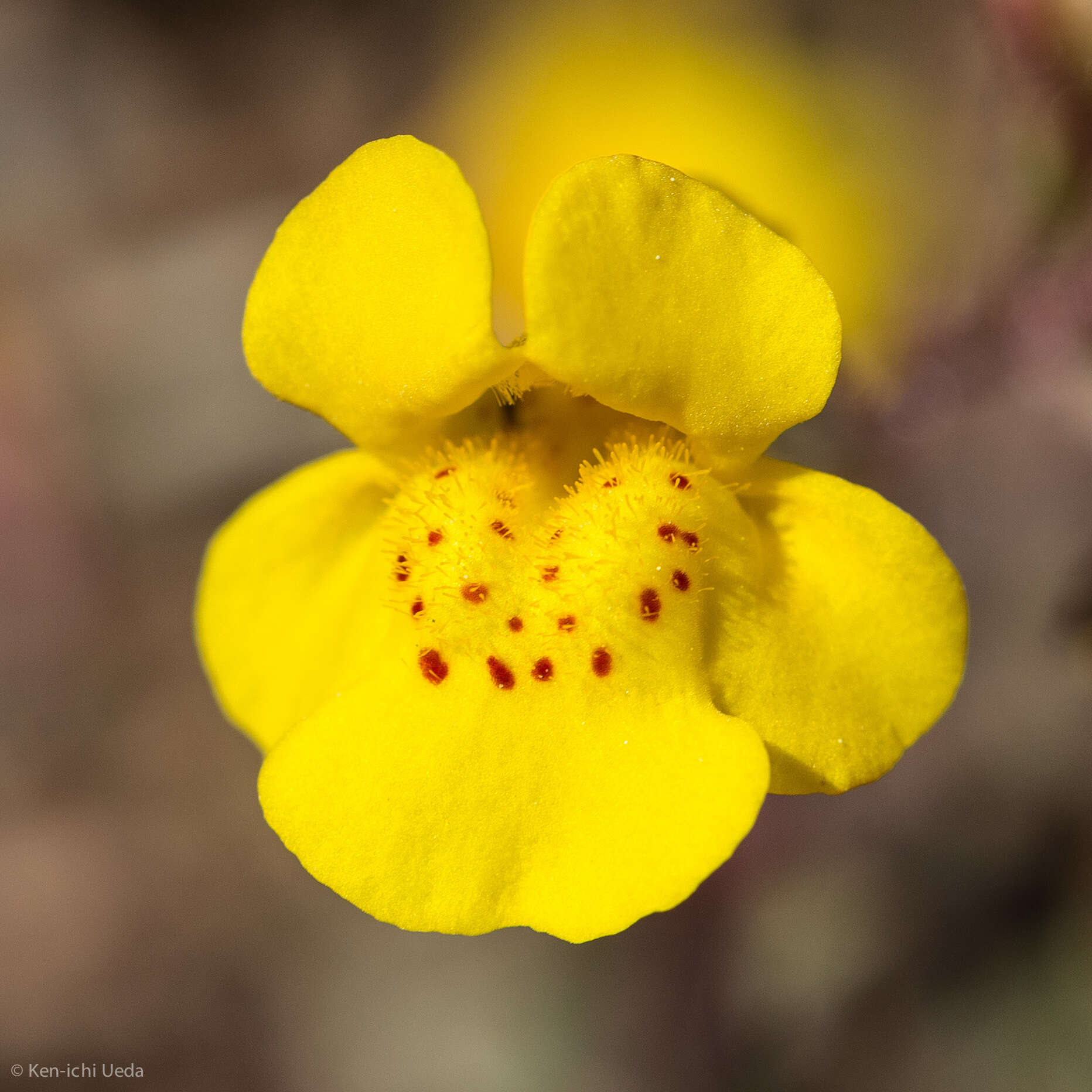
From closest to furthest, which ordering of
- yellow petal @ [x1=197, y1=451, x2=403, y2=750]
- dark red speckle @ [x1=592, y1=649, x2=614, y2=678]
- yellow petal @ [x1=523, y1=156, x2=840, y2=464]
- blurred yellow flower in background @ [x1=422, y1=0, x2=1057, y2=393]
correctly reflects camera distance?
yellow petal @ [x1=523, y1=156, x2=840, y2=464]
dark red speckle @ [x1=592, y1=649, x2=614, y2=678]
yellow petal @ [x1=197, y1=451, x2=403, y2=750]
blurred yellow flower in background @ [x1=422, y1=0, x2=1057, y2=393]

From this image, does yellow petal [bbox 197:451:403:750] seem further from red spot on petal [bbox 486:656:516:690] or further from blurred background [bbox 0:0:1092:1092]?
blurred background [bbox 0:0:1092:1092]

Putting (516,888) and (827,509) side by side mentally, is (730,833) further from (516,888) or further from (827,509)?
(827,509)

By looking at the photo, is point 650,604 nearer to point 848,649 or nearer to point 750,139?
point 848,649

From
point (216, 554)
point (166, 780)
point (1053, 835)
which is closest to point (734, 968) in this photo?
point (1053, 835)

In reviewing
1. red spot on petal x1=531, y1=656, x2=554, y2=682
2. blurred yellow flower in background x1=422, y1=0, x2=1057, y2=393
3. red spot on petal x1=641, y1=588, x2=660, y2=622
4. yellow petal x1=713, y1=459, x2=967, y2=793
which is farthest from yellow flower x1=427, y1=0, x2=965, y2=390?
red spot on petal x1=531, y1=656, x2=554, y2=682

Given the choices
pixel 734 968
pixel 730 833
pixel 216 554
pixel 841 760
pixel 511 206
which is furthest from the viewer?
pixel 734 968

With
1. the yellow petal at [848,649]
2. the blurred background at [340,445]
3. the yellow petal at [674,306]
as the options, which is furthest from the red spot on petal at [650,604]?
the blurred background at [340,445]

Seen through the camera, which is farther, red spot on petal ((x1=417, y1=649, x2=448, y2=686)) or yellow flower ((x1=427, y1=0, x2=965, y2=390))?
yellow flower ((x1=427, y1=0, x2=965, y2=390))

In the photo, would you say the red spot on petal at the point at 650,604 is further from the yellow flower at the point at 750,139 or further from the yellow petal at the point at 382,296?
the yellow flower at the point at 750,139
